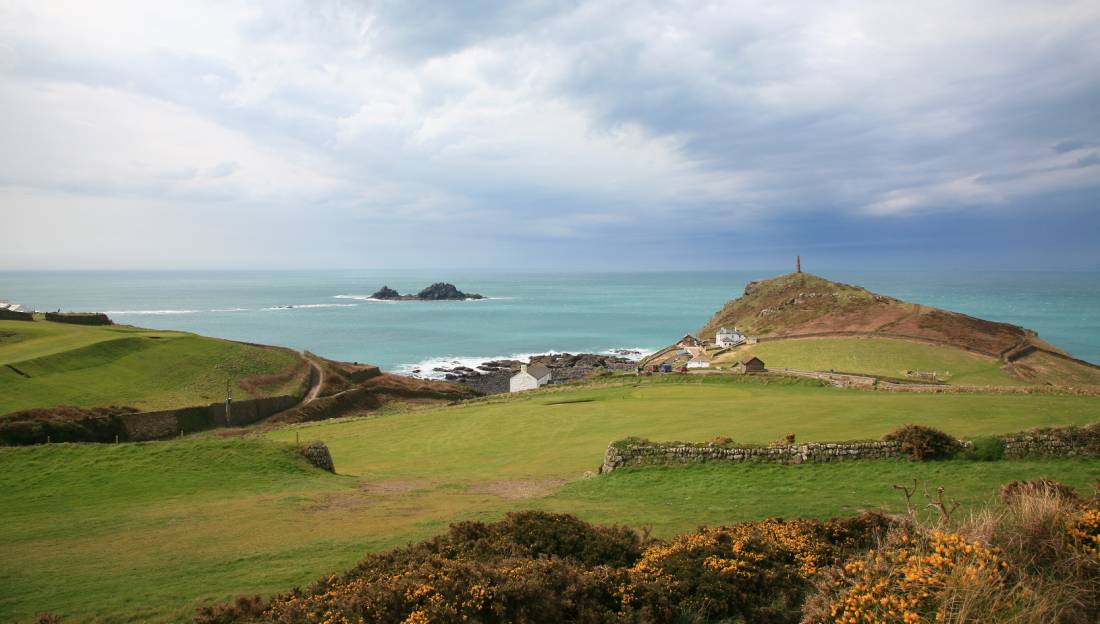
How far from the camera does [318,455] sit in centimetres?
2138

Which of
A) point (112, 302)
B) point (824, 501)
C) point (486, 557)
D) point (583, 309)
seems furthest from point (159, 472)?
point (112, 302)

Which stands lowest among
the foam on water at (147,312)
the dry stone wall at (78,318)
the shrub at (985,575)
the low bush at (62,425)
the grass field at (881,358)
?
the low bush at (62,425)

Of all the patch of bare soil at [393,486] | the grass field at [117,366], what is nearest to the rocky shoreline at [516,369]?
the grass field at [117,366]

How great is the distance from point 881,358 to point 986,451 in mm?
52370

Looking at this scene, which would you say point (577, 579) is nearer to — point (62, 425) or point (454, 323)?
point (62, 425)

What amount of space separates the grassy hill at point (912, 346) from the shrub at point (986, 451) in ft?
146

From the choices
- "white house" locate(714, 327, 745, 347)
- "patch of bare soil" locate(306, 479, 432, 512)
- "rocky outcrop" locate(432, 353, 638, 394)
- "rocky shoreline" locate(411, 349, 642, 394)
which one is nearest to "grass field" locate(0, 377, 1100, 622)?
"patch of bare soil" locate(306, 479, 432, 512)

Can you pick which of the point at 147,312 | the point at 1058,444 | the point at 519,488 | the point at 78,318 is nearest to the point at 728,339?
the point at 1058,444

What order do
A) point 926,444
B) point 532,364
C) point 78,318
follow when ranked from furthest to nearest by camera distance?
point 532,364
point 78,318
point 926,444

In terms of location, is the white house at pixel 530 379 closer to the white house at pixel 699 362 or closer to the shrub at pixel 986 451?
the white house at pixel 699 362

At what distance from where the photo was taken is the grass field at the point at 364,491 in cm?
980

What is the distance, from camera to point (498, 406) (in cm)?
3747

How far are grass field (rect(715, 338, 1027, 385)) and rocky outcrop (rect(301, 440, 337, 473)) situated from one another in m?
51.9

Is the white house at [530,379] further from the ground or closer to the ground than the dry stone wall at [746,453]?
closer to the ground
